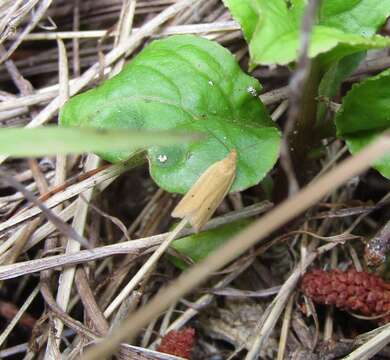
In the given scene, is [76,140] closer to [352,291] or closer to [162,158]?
[162,158]

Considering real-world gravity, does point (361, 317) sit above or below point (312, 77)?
below

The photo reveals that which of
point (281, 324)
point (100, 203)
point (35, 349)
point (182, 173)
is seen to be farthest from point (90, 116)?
point (281, 324)

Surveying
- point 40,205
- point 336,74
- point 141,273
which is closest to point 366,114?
point 336,74

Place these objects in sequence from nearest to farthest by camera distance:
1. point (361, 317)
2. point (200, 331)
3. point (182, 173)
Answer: point (182, 173)
point (361, 317)
point (200, 331)

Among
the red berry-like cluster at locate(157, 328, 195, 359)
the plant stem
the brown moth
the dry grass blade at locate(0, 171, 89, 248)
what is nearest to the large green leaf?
the plant stem

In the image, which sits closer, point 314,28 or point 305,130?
point 314,28

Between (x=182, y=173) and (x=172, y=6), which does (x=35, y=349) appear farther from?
(x=172, y=6)

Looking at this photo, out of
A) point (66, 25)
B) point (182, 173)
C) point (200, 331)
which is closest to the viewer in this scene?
point (182, 173)
